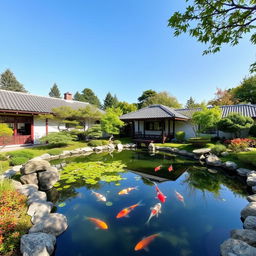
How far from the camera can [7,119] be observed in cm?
1027

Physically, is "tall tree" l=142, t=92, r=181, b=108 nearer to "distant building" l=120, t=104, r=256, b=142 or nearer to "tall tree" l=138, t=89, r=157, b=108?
"tall tree" l=138, t=89, r=157, b=108

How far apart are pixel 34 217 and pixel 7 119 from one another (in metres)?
10.1

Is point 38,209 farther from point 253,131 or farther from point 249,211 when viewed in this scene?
point 253,131

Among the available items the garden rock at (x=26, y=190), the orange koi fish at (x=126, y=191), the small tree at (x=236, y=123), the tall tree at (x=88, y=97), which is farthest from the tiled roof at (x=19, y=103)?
the tall tree at (x=88, y=97)

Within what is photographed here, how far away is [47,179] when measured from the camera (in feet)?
16.2

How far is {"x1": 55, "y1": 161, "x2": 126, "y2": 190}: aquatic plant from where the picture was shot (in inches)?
207

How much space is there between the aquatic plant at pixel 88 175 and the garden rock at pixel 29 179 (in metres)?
0.72

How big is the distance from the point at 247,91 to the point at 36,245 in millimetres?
28265

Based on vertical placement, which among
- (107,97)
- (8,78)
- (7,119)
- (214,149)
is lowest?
(214,149)

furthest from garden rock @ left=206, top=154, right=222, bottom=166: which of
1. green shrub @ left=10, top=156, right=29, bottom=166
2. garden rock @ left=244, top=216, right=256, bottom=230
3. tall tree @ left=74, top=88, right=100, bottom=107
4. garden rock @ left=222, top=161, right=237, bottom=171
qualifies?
tall tree @ left=74, top=88, right=100, bottom=107

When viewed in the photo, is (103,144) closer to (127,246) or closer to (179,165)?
(179,165)

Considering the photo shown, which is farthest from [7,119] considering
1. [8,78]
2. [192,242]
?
[8,78]

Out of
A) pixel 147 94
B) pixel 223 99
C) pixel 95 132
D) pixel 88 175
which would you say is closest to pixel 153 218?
pixel 88 175

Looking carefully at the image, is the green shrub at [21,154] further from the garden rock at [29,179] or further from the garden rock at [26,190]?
the garden rock at [26,190]
